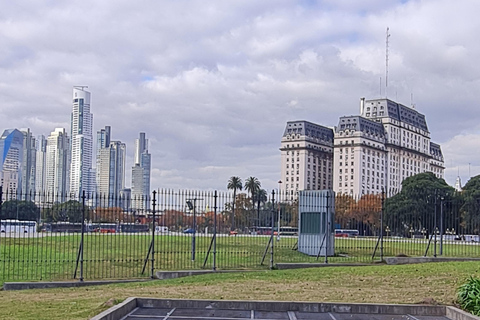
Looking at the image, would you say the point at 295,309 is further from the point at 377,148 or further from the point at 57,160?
the point at 377,148

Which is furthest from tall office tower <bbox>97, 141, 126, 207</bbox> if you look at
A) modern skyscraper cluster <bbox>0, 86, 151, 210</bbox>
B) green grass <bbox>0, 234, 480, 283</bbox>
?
green grass <bbox>0, 234, 480, 283</bbox>

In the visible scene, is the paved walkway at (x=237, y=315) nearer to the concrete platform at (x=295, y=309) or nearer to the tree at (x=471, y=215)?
the concrete platform at (x=295, y=309)

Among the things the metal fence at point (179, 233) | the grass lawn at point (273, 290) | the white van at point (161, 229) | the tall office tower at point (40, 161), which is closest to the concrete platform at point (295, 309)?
the grass lawn at point (273, 290)

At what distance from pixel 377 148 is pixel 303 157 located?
18887mm

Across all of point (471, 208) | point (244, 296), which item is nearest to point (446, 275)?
point (244, 296)

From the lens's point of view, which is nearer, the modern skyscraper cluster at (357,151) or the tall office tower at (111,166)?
the modern skyscraper cluster at (357,151)

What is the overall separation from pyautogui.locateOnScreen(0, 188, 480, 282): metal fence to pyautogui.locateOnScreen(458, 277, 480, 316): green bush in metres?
8.69

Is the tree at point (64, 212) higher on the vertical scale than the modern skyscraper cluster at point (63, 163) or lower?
lower

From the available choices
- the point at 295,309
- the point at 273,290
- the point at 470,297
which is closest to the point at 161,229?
the point at 273,290

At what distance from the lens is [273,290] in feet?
45.7

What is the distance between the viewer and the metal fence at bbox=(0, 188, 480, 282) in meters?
18.8

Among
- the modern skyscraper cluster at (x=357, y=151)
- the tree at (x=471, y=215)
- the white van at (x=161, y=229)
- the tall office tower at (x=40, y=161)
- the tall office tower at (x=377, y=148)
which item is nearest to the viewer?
the white van at (x=161, y=229)

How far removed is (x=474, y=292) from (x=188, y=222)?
13442 millimetres

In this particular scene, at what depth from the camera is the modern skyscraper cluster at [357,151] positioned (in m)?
150
